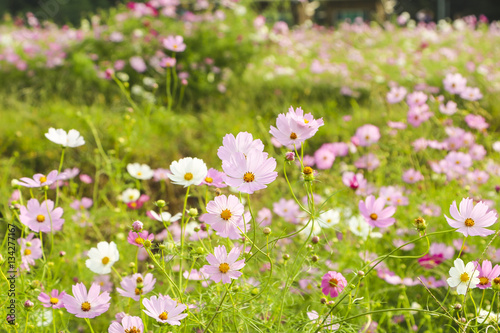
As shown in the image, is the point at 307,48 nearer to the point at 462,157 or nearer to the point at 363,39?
the point at 363,39

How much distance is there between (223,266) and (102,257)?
0.43 metres

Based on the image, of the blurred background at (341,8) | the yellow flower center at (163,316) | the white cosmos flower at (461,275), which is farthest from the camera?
the blurred background at (341,8)

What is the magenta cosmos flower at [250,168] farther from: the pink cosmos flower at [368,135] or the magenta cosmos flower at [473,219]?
the pink cosmos flower at [368,135]

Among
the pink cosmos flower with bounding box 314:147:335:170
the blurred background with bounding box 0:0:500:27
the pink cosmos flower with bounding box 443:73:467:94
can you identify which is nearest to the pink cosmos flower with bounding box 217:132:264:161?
the pink cosmos flower with bounding box 314:147:335:170

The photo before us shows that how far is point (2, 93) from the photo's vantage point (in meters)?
4.21

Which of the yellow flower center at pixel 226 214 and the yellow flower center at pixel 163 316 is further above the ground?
the yellow flower center at pixel 226 214

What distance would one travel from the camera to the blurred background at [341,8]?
1380 centimetres

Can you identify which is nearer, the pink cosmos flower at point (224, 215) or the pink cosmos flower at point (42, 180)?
the pink cosmos flower at point (224, 215)

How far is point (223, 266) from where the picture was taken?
Answer: 35.2 inches

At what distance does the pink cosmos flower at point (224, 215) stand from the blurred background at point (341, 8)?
1269cm

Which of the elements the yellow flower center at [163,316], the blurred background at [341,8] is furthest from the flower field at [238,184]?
the blurred background at [341,8]

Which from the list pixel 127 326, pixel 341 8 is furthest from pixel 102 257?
pixel 341 8

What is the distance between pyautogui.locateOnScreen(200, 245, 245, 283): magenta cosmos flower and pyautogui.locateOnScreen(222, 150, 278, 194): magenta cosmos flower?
146 mm

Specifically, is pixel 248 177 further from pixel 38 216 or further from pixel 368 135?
pixel 368 135
